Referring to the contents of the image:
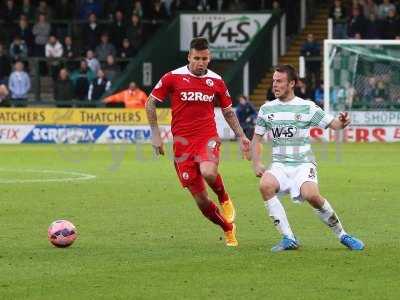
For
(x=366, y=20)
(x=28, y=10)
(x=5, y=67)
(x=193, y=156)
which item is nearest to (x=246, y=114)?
(x=366, y=20)

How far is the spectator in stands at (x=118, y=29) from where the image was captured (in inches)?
1567

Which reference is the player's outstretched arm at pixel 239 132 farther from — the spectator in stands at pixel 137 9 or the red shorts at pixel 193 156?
the spectator in stands at pixel 137 9

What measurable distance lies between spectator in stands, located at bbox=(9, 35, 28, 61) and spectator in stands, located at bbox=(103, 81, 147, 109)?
4363 mm

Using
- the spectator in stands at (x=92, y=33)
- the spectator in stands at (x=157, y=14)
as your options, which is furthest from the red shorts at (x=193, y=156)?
the spectator in stands at (x=157, y=14)

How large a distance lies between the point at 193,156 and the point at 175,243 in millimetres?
932

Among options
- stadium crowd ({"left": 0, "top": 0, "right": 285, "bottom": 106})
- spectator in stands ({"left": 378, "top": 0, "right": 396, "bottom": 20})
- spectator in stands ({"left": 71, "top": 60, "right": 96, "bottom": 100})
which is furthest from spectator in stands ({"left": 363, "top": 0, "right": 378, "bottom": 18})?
spectator in stands ({"left": 71, "top": 60, "right": 96, "bottom": 100})

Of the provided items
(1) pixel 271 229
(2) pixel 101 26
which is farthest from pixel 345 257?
(2) pixel 101 26

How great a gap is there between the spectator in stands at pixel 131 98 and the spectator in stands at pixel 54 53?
3621 millimetres

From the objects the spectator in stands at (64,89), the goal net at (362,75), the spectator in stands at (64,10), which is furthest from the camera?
the spectator in stands at (64,10)

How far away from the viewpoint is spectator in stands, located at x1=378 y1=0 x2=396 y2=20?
38.3m

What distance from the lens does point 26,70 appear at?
129ft

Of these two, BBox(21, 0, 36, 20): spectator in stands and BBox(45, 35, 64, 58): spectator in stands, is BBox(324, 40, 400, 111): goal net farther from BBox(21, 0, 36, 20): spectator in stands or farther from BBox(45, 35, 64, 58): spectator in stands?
BBox(21, 0, 36, 20): spectator in stands

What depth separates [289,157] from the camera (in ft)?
A: 39.7

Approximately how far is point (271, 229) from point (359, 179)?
8.32m
